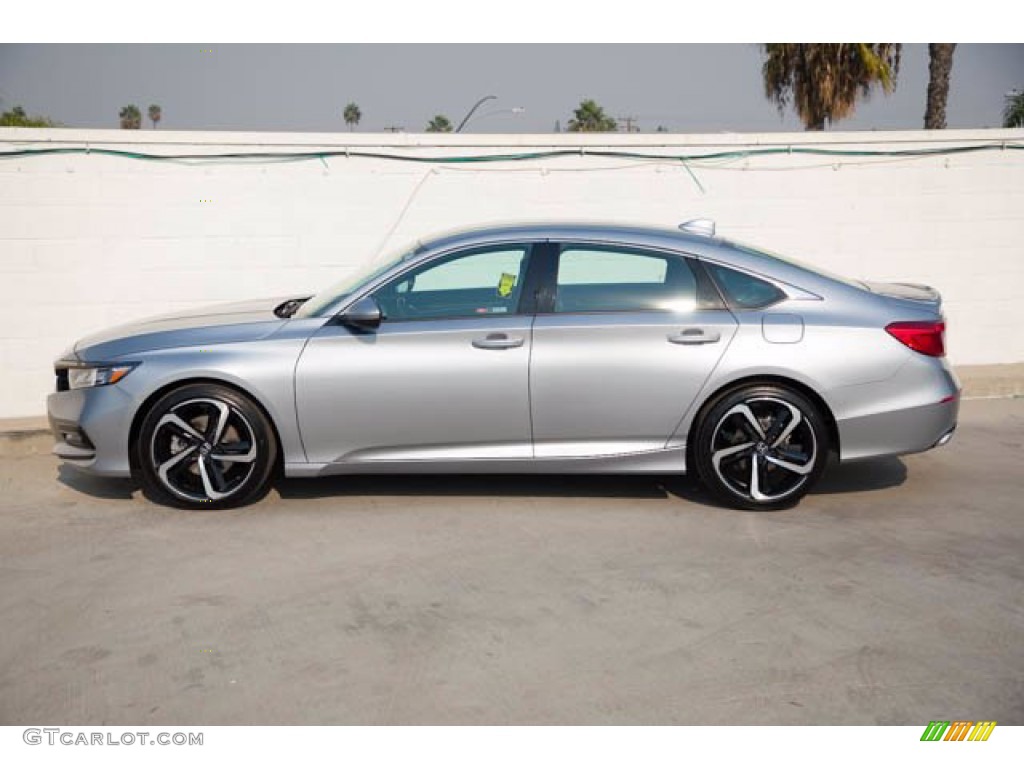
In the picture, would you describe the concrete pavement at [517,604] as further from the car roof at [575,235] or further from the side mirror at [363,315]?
the car roof at [575,235]

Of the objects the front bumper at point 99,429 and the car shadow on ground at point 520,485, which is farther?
the car shadow on ground at point 520,485

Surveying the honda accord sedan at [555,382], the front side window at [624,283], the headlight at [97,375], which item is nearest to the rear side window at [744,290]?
the honda accord sedan at [555,382]

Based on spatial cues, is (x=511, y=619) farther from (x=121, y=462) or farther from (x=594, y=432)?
(x=121, y=462)

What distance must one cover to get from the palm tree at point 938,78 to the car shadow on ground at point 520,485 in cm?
1631

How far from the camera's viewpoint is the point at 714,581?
4891mm

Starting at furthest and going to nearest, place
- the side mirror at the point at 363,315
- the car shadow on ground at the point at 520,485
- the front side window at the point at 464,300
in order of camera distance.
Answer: the car shadow on ground at the point at 520,485 → the front side window at the point at 464,300 → the side mirror at the point at 363,315

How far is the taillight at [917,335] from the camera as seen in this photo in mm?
5844

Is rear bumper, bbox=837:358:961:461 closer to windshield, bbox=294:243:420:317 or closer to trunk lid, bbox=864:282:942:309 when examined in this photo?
trunk lid, bbox=864:282:942:309

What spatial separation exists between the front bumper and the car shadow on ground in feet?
1.43

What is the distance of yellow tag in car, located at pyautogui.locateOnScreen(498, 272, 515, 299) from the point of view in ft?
19.9

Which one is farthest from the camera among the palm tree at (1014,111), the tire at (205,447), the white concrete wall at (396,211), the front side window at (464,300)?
the palm tree at (1014,111)

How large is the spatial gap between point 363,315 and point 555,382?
3.51ft

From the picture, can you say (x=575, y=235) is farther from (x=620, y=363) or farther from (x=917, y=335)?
(x=917, y=335)

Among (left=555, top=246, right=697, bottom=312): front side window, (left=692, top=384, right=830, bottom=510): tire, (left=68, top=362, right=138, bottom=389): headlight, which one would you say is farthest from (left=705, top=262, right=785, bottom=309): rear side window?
(left=68, top=362, right=138, bottom=389): headlight
